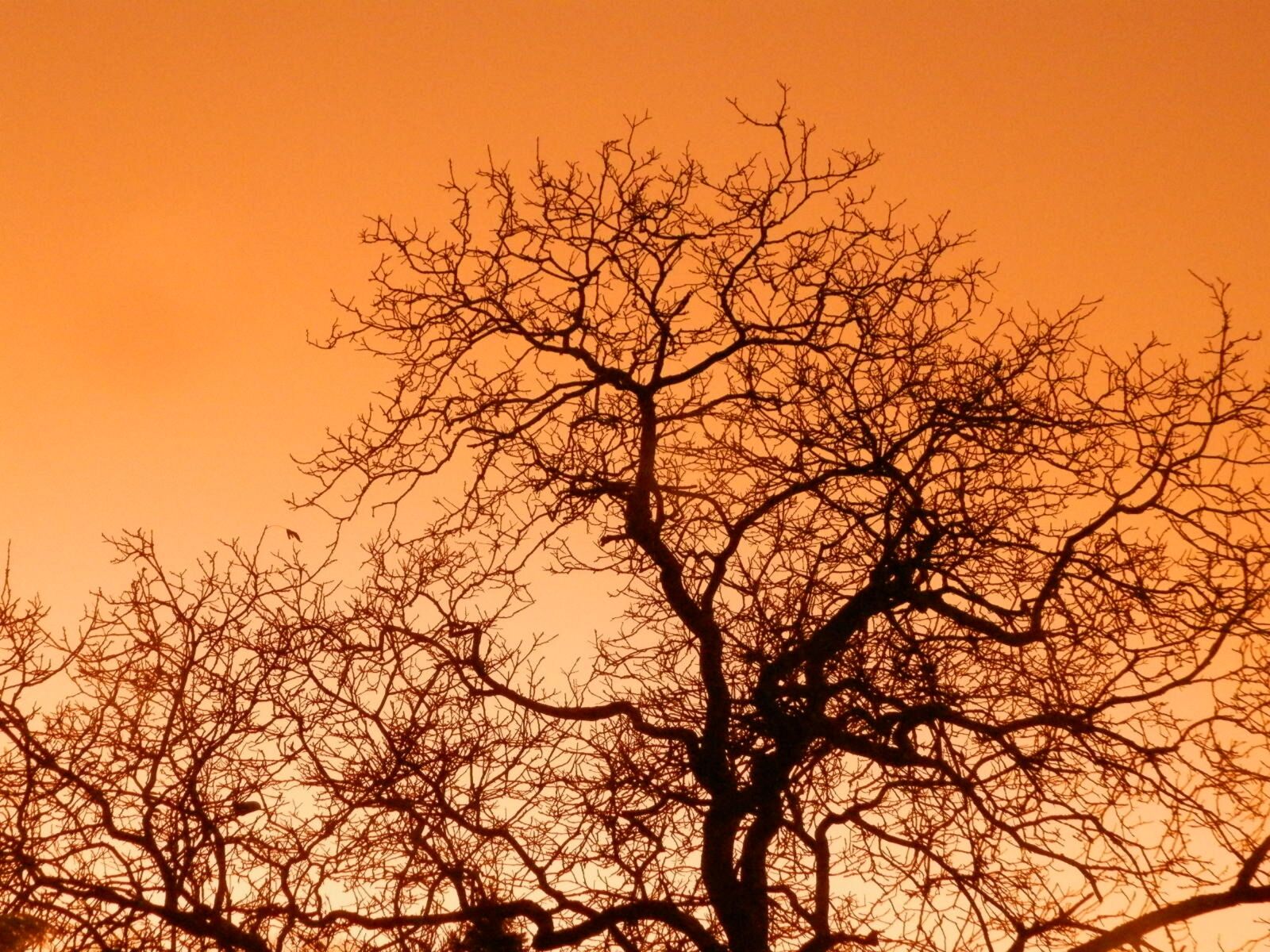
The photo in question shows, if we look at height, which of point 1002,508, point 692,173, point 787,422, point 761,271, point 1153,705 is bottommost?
point 1153,705

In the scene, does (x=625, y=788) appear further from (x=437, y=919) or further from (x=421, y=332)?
(x=421, y=332)

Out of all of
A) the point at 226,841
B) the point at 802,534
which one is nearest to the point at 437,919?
the point at 226,841

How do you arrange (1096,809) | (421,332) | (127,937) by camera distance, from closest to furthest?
(127,937)
(1096,809)
(421,332)

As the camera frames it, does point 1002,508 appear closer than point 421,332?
Yes

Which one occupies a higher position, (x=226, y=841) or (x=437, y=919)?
(x=226, y=841)

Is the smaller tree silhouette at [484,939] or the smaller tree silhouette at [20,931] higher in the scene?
the smaller tree silhouette at [20,931]

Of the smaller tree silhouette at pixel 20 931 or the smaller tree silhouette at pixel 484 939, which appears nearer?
the smaller tree silhouette at pixel 20 931

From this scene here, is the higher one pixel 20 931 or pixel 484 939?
pixel 20 931

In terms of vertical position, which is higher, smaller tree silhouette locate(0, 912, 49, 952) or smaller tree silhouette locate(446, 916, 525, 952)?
smaller tree silhouette locate(0, 912, 49, 952)

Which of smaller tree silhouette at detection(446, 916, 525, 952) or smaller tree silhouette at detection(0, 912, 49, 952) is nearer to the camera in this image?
smaller tree silhouette at detection(0, 912, 49, 952)

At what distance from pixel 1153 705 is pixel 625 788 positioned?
2853 mm

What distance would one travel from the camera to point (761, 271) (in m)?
8.27

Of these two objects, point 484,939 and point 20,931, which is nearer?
point 20,931

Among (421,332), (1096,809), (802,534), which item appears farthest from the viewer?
(421,332)
